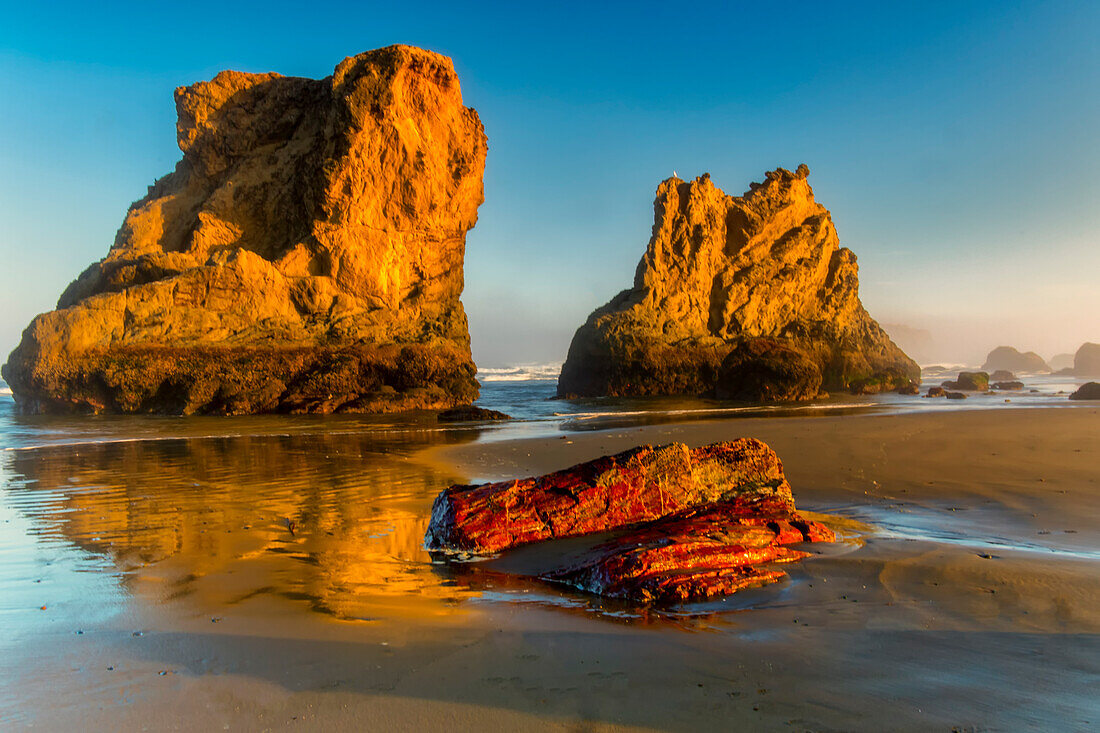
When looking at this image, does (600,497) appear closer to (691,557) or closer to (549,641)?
(691,557)

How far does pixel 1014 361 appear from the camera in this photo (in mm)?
78750

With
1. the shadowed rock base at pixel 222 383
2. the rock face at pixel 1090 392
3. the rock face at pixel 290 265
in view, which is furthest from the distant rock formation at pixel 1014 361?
the shadowed rock base at pixel 222 383

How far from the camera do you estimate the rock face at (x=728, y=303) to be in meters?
30.8

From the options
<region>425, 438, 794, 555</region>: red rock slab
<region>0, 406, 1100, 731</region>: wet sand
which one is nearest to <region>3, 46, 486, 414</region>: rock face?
<region>0, 406, 1100, 731</region>: wet sand

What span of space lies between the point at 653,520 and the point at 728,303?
31349 millimetres

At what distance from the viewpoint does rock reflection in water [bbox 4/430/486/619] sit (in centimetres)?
367

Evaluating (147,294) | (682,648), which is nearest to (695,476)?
(682,648)

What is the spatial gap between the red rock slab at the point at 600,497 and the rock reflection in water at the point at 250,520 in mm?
402

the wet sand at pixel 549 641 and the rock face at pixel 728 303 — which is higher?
the rock face at pixel 728 303

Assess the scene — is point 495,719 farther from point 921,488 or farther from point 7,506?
point 7,506

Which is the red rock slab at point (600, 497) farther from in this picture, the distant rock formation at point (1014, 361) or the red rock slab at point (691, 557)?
the distant rock formation at point (1014, 361)

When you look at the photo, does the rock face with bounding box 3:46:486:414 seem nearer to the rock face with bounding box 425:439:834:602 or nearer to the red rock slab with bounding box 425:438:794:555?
the red rock slab with bounding box 425:438:794:555

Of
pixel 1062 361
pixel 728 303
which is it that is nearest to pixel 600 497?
pixel 728 303

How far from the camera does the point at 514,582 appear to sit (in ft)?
12.6
